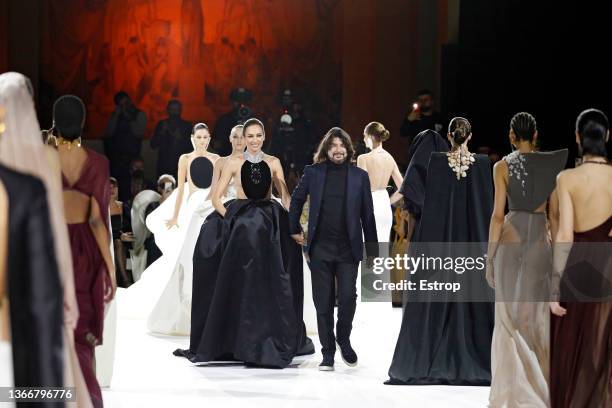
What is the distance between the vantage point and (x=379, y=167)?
10.4 metres

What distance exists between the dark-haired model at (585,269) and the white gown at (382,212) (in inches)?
209

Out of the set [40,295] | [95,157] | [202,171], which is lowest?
[202,171]

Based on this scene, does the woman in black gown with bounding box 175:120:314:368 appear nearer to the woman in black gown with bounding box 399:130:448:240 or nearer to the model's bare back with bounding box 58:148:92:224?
the woman in black gown with bounding box 399:130:448:240

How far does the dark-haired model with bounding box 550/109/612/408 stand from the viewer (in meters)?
5.12

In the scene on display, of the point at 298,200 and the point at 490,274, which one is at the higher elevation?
the point at 298,200

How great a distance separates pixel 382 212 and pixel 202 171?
176cm

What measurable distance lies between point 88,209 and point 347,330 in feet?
10.1

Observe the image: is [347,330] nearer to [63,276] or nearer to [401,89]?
[63,276]

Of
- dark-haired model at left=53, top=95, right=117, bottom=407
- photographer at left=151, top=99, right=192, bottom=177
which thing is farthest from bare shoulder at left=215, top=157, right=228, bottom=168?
photographer at left=151, top=99, right=192, bottom=177

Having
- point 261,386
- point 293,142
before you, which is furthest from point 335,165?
point 293,142

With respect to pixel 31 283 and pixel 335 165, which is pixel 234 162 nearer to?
pixel 335 165

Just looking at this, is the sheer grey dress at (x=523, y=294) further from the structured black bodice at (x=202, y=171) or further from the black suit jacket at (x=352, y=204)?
the structured black bodice at (x=202, y=171)

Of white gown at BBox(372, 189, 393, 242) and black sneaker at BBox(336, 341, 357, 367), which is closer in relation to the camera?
black sneaker at BBox(336, 341, 357, 367)

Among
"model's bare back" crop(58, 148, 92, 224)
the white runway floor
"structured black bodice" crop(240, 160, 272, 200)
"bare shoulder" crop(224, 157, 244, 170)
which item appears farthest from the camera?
"bare shoulder" crop(224, 157, 244, 170)
